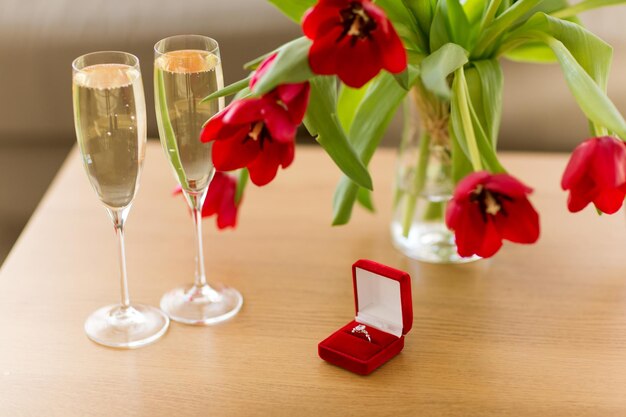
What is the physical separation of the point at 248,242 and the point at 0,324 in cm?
35

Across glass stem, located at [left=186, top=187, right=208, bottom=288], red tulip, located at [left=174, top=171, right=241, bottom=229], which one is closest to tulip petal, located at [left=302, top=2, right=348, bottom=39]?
glass stem, located at [left=186, top=187, right=208, bottom=288]

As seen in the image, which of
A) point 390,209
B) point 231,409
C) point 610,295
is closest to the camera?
point 231,409

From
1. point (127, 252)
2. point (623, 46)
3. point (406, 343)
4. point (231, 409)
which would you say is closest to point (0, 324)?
point (127, 252)

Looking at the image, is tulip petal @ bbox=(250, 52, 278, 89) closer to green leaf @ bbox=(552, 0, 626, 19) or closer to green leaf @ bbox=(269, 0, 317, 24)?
green leaf @ bbox=(269, 0, 317, 24)

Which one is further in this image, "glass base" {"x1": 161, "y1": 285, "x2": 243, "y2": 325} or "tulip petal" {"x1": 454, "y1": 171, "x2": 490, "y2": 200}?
"glass base" {"x1": 161, "y1": 285, "x2": 243, "y2": 325}

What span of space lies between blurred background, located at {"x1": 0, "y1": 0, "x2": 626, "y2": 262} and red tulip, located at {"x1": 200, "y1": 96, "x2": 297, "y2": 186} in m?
1.07

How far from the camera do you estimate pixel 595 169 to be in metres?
0.94

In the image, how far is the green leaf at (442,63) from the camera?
980 millimetres

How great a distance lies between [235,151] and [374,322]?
0.28 meters

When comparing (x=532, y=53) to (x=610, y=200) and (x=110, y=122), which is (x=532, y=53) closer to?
(x=610, y=200)

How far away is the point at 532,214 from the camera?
0.98m

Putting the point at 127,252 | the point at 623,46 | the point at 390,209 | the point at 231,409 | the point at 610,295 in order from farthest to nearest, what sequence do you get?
the point at 623,46 < the point at 390,209 < the point at 127,252 < the point at 610,295 < the point at 231,409

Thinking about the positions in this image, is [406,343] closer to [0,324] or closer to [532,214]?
[532,214]

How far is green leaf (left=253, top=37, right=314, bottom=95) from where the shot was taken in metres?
0.93
